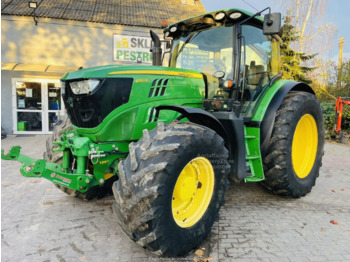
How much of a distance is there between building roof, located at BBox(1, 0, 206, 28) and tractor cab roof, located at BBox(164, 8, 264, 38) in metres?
7.73

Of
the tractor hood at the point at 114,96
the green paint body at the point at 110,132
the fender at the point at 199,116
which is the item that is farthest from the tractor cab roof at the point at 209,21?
the fender at the point at 199,116

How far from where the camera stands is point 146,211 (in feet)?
7.25

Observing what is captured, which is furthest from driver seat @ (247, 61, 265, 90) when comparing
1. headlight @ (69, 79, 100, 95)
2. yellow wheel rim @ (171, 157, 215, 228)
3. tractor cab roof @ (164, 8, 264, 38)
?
headlight @ (69, 79, 100, 95)

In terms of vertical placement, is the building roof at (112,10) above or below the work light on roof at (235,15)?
above

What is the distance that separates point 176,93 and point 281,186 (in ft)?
6.37

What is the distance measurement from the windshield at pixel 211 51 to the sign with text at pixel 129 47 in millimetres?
7544

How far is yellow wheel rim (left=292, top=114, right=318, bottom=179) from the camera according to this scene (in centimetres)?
439

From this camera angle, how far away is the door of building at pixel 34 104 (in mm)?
10820

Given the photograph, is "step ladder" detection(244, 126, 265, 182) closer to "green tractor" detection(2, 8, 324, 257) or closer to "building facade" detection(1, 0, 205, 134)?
"green tractor" detection(2, 8, 324, 257)

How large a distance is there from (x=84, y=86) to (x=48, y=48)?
924 cm

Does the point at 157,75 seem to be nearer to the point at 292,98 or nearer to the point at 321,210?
the point at 292,98

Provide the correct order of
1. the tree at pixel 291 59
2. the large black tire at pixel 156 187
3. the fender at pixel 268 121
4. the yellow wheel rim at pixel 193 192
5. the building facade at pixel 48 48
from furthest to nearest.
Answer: the tree at pixel 291 59
the building facade at pixel 48 48
the fender at pixel 268 121
the yellow wheel rim at pixel 193 192
the large black tire at pixel 156 187

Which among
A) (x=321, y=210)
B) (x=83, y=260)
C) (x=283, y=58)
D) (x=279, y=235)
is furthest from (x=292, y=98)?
(x=283, y=58)

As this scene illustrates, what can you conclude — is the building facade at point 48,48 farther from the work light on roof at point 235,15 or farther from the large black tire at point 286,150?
the large black tire at point 286,150
